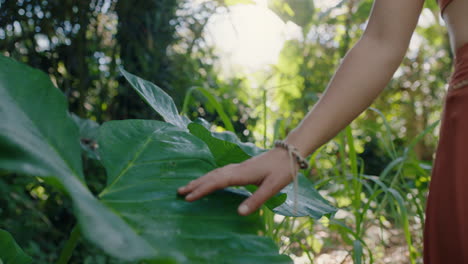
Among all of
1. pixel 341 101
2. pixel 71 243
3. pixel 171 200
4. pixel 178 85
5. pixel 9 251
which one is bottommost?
pixel 178 85

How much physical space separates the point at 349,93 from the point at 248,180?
0.76 ft

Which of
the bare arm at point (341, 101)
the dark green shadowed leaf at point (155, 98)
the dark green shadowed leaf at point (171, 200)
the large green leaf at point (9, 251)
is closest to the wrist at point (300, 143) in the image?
the bare arm at point (341, 101)

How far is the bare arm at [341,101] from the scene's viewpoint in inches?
21.0

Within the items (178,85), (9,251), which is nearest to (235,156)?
(9,251)

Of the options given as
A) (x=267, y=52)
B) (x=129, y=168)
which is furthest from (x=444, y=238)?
(x=267, y=52)

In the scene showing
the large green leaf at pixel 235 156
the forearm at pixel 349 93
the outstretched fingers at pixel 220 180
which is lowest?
the large green leaf at pixel 235 156

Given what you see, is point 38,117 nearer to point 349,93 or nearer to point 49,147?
point 49,147

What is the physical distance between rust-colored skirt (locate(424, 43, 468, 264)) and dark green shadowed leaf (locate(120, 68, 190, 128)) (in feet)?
1.51

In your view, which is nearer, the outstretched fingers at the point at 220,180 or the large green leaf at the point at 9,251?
the outstretched fingers at the point at 220,180

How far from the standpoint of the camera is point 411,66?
20.1 ft

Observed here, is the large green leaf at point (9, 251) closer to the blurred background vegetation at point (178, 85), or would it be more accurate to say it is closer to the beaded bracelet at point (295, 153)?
the beaded bracelet at point (295, 153)

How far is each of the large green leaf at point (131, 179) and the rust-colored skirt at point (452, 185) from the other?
0.34m

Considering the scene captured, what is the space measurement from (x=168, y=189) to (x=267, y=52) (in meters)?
3.41

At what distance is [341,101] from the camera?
2.12 feet
